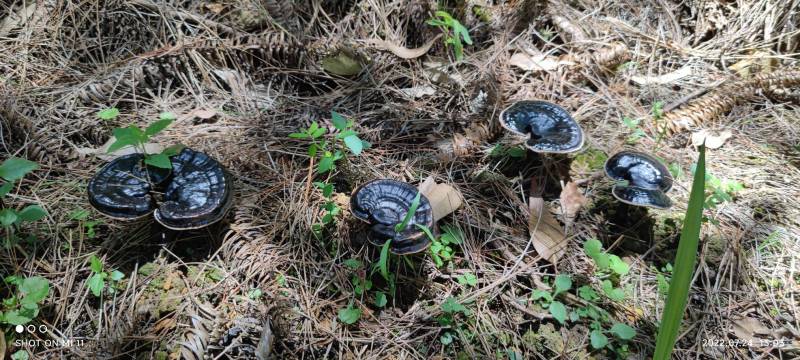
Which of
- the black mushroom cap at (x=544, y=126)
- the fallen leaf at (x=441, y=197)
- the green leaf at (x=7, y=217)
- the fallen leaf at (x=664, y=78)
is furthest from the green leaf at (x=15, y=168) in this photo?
the fallen leaf at (x=664, y=78)

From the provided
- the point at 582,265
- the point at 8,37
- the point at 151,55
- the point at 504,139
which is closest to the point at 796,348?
the point at 582,265

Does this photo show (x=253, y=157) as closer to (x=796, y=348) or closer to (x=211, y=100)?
(x=211, y=100)

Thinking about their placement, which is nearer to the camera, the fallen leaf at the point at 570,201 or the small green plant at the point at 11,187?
the small green plant at the point at 11,187

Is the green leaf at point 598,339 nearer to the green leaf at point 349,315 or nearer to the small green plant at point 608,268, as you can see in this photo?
the small green plant at point 608,268

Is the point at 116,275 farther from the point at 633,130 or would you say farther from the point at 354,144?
the point at 633,130

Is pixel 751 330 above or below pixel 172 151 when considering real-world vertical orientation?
below

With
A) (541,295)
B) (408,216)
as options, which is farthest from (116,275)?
(541,295)

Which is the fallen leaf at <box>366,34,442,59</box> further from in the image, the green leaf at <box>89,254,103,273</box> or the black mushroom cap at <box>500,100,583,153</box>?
the green leaf at <box>89,254,103,273</box>
